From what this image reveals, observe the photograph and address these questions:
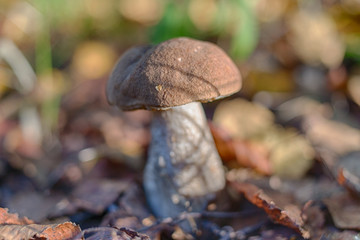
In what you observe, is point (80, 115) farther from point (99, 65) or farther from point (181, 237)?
point (181, 237)

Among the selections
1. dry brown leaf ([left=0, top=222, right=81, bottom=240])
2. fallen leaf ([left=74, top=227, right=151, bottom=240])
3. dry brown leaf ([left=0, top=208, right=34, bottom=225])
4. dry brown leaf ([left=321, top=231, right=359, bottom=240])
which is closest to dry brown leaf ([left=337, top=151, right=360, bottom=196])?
dry brown leaf ([left=321, top=231, right=359, bottom=240])

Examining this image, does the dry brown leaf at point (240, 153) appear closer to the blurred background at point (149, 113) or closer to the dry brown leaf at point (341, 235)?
the blurred background at point (149, 113)

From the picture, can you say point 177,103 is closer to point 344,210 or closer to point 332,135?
point 344,210

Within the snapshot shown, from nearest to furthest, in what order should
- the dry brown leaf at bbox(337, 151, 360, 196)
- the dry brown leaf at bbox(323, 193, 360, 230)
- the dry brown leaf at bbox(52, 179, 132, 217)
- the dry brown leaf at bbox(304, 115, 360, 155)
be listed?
1. the dry brown leaf at bbox(323, 193, 360, 230)
2. the dry brown leaf at bbox(337, 151, 360, 196)
3. the dry brown leaf at bbox(52, 179, 132, 217)
4. the dry brown leaf at bbox(304, 115, 360, 155)

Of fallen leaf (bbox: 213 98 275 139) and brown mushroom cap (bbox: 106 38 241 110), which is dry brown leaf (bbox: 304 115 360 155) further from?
brown mushroom cap (bbox: 106 38 241 110)

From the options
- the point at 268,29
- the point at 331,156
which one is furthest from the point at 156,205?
the point at 268,29

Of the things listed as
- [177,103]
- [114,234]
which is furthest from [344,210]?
[114,234]
